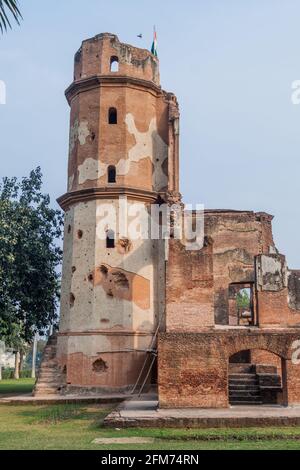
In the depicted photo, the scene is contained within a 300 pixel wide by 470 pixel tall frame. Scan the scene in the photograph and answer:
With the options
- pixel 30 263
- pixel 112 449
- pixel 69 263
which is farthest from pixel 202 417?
pixel 30 263

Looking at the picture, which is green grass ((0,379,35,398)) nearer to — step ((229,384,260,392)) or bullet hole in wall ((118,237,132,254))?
bullet hole in wall ((118,237,132,254))

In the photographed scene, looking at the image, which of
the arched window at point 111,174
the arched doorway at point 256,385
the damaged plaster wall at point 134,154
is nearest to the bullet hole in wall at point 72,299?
the damaged plaster wall at point 134,154

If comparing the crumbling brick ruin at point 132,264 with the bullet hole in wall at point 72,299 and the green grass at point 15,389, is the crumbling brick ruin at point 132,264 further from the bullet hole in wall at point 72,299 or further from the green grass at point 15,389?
the green grass at point 15,389

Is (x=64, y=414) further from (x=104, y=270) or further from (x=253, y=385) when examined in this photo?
(x=104, y=270)

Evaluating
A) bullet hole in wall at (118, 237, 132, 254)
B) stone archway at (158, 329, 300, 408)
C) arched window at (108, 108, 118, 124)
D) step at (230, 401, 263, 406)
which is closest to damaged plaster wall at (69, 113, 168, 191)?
arched window at (108, 108, 118, 124)

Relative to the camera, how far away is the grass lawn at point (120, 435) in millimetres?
9414

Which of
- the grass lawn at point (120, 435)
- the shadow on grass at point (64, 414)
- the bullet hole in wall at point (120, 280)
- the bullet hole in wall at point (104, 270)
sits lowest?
the shadow on grass at point (64, 414)

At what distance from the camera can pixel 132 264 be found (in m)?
19.5

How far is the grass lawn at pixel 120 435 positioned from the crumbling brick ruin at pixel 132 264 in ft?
11.6

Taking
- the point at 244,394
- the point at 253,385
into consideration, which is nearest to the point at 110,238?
the point at 253,385

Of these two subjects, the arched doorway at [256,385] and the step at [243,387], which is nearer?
the arched doorway at [256,385]

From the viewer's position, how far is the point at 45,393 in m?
18.7

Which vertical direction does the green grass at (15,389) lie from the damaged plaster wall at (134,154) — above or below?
below
